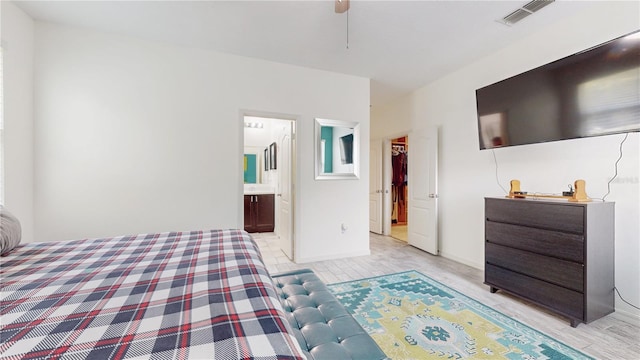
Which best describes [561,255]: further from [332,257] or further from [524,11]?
[332,257]

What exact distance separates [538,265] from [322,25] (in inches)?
118

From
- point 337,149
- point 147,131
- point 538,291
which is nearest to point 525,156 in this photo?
point 538,291

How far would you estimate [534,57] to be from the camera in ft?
8.61

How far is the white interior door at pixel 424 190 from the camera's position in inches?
150

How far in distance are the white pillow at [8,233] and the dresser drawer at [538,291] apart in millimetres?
3688

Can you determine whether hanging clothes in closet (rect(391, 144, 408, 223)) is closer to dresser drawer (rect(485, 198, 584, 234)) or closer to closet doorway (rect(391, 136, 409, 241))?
closet doorway (rect(391, 136, 409, 241))

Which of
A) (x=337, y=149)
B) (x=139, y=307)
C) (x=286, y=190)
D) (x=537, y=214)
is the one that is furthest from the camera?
(x=286, y=190)

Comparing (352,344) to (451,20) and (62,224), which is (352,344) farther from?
(62,224)

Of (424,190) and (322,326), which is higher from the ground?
(424,190)

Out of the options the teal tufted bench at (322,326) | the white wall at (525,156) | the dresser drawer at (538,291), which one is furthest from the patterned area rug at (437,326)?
the white wall at (525,156)

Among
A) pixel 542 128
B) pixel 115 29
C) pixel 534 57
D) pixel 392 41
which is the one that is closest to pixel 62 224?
pixel 115 29

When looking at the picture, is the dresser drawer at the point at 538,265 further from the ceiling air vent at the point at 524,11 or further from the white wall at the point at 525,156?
the ceiling air vent at the point at 524,11

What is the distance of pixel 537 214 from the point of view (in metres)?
2.20

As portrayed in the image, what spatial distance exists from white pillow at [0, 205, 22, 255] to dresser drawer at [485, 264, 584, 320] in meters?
3.69
